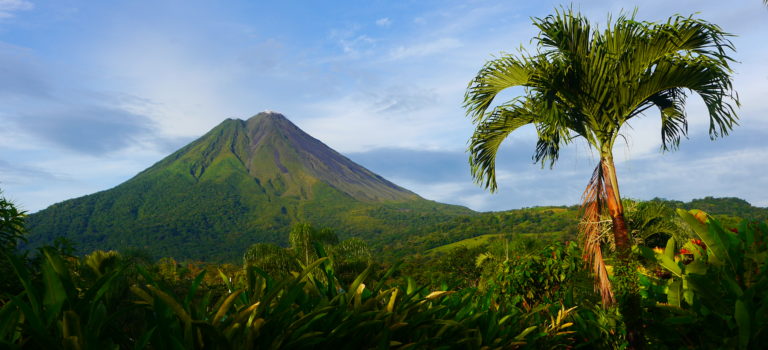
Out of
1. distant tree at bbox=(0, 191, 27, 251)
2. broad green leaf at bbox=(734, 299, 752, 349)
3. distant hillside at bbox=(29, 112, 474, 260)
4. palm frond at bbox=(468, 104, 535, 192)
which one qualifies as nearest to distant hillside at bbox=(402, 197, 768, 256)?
distant hillside at bbox=(29, 112, 474, 260)

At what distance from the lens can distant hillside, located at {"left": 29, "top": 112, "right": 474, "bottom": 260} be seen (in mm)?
104625

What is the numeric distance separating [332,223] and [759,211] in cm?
8470

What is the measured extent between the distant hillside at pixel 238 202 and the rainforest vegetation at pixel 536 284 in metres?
90.0

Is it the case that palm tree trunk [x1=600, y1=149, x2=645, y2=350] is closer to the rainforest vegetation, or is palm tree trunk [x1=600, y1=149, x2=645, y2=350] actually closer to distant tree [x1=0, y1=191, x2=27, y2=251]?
the rainforest vegetation

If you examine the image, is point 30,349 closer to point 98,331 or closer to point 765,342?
point 98,331

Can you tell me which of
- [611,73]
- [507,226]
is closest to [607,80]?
[611,73]

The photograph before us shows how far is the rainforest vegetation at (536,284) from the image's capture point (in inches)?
45.3

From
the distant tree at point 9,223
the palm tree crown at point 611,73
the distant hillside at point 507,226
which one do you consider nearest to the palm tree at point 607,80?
the palm tree crown at point 611,73

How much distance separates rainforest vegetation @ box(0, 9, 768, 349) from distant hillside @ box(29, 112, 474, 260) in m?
90.0

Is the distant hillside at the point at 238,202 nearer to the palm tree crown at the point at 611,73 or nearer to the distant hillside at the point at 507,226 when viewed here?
the distant hillside at the point at 507,226

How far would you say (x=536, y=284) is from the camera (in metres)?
4.56

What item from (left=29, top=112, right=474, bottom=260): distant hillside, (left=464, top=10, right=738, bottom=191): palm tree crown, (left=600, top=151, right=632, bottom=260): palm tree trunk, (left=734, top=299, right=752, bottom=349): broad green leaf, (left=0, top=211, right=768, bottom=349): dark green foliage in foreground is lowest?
(left=734, top=299, right=752, bottom=349): broad green leaf

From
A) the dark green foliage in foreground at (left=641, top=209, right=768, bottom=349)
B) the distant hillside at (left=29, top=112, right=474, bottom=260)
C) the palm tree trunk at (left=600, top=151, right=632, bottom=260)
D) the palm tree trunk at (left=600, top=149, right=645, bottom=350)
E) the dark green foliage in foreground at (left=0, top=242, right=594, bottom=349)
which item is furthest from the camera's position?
the distant hillside at (left=29, top=112, right=474, bottom=260)

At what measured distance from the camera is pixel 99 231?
108 meters
